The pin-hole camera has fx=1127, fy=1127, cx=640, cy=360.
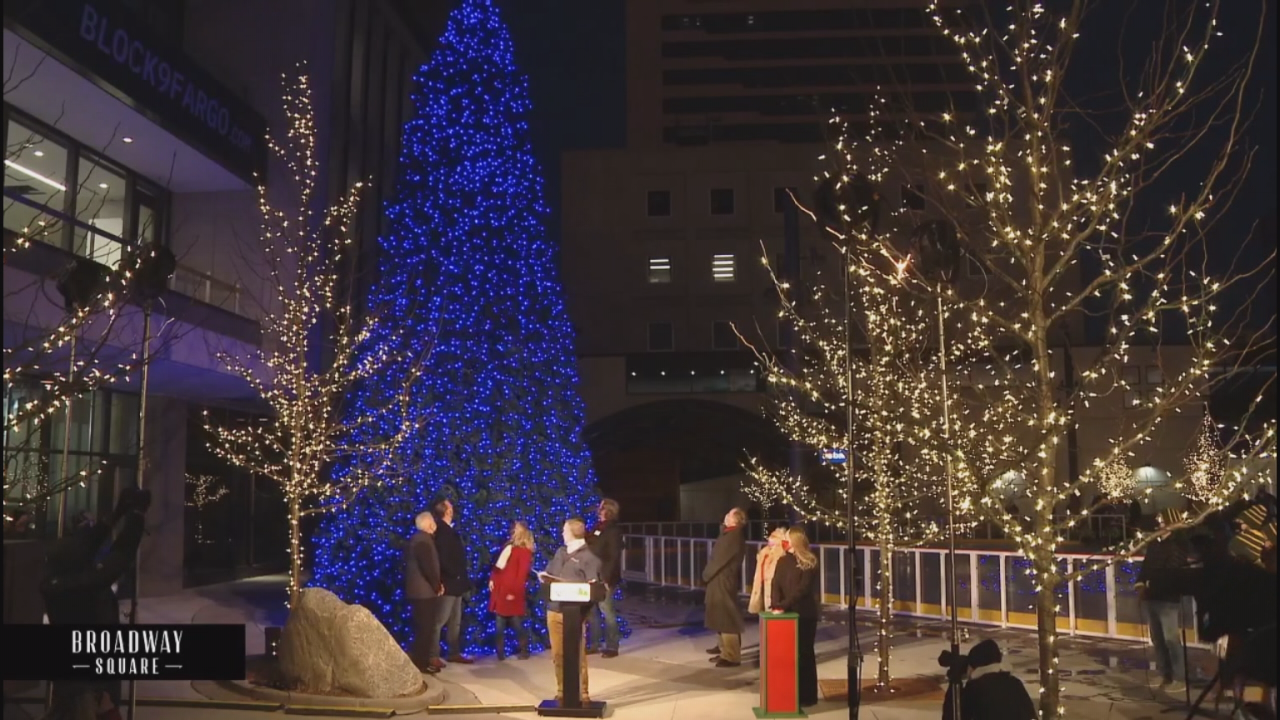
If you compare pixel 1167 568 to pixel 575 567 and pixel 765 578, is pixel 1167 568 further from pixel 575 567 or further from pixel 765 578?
pixel 575 567

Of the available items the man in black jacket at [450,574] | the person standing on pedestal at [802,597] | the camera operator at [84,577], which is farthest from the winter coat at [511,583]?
the camera operator at [84,577]

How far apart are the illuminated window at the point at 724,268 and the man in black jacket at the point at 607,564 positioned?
3645 cm

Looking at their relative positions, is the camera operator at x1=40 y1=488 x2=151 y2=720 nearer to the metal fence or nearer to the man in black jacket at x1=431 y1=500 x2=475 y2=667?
the man in black jacket at x1=431 y1=500 x2=475 y2=667

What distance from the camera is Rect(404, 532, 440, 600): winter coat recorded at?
13.0 metres

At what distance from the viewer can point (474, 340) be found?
1538 centimetres

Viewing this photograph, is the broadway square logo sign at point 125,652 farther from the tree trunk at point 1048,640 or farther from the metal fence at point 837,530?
the metal fence at point 837,530

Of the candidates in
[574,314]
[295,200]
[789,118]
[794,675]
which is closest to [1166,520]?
[794,675]

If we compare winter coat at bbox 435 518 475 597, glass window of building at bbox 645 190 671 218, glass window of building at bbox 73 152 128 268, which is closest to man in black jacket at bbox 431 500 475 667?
winter coat at bbox 435 518 475 597

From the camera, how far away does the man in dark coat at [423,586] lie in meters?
13.0

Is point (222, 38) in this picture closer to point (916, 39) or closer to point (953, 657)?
→ point (953, 657)

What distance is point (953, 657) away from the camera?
22.5 feet

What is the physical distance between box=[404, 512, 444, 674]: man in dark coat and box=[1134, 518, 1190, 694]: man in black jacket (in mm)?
7827

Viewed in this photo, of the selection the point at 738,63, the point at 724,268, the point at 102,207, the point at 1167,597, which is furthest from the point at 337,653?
the point at 738,63

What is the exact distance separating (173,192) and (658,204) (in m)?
30.3
